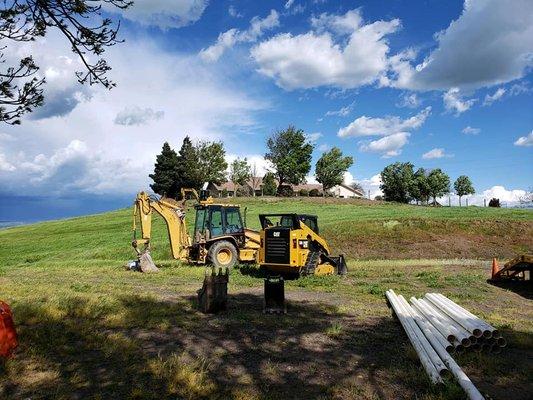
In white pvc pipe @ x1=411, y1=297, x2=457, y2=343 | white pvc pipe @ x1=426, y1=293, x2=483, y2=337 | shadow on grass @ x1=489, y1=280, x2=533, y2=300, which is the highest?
white pvc pipe @ x1=426, y1=293, x2=483, y2=337

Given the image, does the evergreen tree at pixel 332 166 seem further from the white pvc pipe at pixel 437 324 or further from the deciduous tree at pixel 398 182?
the white pvc pipe at pixel 437 324

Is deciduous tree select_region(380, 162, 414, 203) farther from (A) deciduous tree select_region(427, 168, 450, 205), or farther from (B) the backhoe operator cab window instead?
(B) the backhoe operator cab window

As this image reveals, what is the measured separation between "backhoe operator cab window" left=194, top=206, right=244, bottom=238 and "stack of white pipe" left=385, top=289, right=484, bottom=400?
1060 cm

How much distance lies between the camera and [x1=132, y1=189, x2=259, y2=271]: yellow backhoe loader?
19656 mm

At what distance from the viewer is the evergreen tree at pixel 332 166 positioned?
89.1 m

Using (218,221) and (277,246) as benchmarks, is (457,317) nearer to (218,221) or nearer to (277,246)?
(277,246)

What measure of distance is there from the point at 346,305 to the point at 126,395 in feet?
23.3

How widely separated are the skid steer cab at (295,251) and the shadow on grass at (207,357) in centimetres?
593

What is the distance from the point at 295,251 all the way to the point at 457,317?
27.6 ft

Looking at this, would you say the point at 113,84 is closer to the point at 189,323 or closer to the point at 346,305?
the point at 189,323

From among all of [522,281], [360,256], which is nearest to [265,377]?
[522,281]

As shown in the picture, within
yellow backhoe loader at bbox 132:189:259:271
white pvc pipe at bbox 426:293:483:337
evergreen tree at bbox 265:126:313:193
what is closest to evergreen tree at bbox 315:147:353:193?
evergreen tree at bbox 265:126:313:193

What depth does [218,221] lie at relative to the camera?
65.3 feet

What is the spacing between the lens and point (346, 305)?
1191cm
